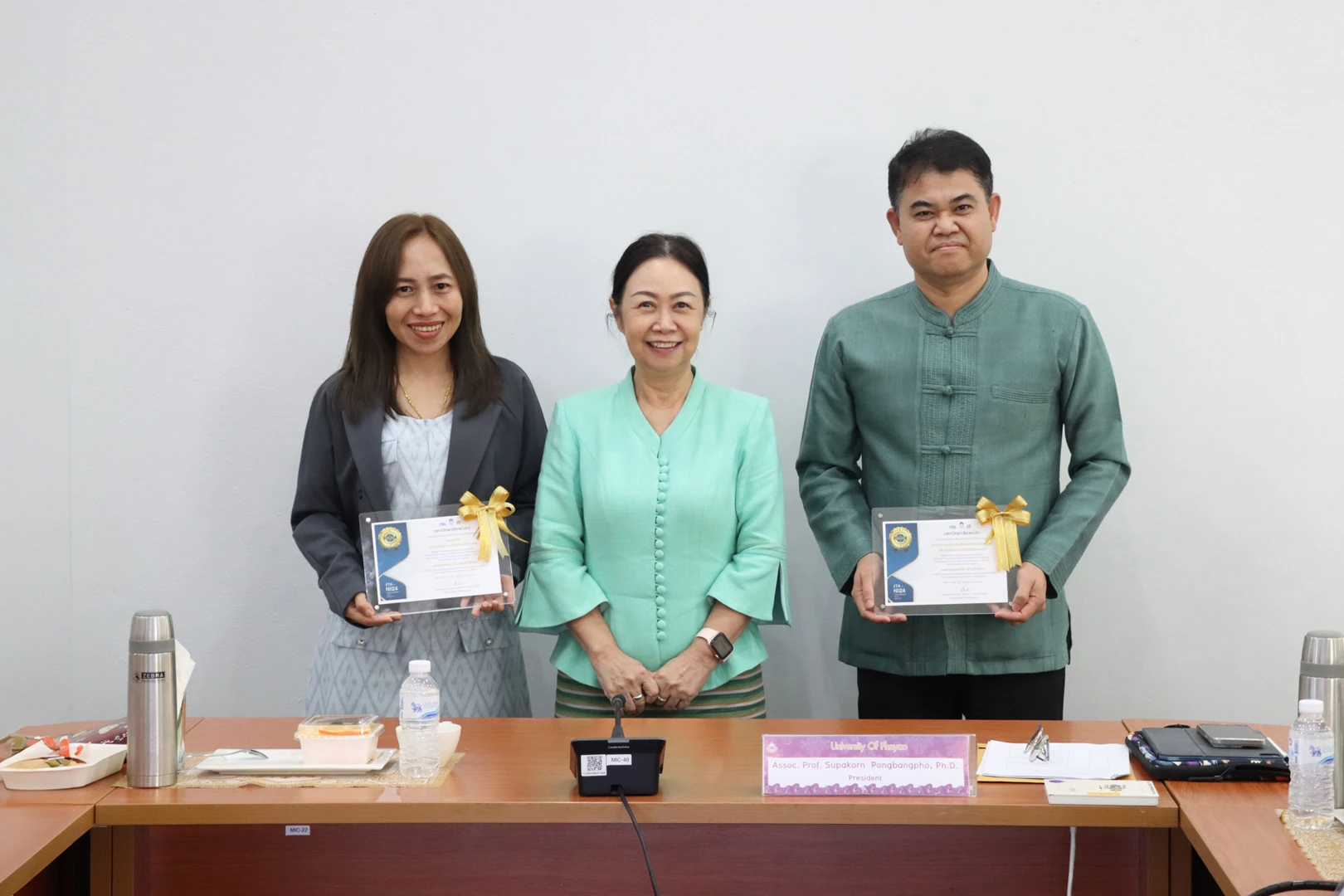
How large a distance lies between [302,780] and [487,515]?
0.70 metres

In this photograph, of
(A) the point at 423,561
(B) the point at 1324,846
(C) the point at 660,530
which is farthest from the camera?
(C) the point at 660,530

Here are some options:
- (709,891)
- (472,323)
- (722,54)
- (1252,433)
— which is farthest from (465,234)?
(1252,433)

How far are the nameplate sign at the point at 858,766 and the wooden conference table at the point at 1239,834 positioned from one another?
33 centimetres

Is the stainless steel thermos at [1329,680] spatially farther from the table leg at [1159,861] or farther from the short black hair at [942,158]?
the short black hair at [942,158]

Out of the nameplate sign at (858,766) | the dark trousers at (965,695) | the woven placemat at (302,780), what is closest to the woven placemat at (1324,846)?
the nameplate sign at (858,766)

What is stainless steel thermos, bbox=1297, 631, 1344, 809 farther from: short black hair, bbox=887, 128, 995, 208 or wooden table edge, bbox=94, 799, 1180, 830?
short black hair, bbox=887, 128, 995, 208

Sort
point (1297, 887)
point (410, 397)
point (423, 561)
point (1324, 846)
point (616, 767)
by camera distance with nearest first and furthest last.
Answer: point (1297, 887), point (1324, 846), point (616, 767), point (423, 561), point (410, 397)

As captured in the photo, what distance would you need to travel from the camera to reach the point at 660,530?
2.62 meters

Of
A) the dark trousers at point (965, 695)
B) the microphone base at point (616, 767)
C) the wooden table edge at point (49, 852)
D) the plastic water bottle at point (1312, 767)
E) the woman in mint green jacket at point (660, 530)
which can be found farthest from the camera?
the dark trousers at point (965, 695)

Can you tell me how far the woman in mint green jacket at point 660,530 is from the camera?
257cm

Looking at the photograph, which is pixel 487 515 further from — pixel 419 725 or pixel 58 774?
pixel 58 774

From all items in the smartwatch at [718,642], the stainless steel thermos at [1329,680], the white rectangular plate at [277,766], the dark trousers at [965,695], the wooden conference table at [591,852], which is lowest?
the wooden conference table at [591,852]

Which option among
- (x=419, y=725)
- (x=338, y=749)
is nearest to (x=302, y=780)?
(x=338, y=749)

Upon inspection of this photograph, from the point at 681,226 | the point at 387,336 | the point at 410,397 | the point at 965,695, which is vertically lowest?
the point at 965,695
